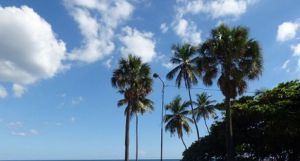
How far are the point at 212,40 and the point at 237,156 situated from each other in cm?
798

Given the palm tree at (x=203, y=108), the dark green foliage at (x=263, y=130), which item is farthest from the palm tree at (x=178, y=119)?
the dark green foliage at (x=263, y=130)

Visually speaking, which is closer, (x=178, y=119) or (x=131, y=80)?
(x=131, y=80)

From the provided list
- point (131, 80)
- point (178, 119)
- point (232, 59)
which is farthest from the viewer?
point (178, 119)

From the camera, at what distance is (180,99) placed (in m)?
56.1

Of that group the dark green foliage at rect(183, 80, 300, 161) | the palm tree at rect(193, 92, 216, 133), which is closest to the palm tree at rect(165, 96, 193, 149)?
the palm tree at rect(193, 92, 216, 133)

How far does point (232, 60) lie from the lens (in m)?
30.3

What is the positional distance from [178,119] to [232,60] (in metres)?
25.7

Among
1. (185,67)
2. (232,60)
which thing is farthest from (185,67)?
(232,60)

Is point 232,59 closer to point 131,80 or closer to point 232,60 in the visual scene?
point 232,60

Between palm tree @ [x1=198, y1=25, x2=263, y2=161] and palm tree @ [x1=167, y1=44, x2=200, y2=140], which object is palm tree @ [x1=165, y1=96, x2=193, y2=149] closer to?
palm tree @ [x1=167, y1=44, x2=200, y2=140]

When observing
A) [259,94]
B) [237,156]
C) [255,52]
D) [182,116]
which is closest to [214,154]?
[237,156]

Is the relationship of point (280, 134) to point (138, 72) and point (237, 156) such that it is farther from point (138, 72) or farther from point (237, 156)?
point (138, 72)

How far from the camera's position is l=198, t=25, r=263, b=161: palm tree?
30016 mm

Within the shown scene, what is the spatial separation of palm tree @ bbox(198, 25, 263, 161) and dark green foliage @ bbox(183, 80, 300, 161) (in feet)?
7.45
